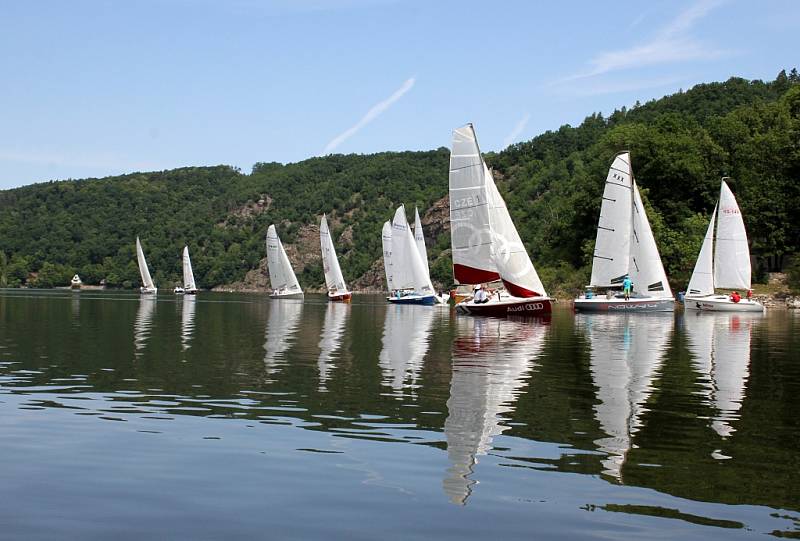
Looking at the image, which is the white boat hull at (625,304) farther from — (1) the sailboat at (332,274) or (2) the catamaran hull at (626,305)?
(1) the sailboat at (332,274)

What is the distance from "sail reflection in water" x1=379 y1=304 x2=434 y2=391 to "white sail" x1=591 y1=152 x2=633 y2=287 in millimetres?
23458

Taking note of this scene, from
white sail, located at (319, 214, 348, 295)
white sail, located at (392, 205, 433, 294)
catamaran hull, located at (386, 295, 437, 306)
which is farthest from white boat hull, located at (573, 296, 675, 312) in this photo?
white sail, located at (319, 214, 348, 295)

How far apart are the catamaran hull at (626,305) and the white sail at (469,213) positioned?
1120 centimetres

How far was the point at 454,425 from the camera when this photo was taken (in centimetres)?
1548

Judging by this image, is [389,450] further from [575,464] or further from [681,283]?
[681,283]

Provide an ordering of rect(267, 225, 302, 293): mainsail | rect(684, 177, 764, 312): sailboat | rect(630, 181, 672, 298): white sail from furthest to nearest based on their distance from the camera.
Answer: rect(267, 225, 302, 293): mainsail → rect(684, 177, 764, 312): sailboat → rect(630, 181, 672, 298): white sail

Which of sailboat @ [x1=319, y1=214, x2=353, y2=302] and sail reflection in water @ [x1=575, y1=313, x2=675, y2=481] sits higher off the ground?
sailboat @ [x1=319, y1=214, x2=353, y2=302]

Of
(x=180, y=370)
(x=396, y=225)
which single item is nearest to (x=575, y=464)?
(x=180, y=370)

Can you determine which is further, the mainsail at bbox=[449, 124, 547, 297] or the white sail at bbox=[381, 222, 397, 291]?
the white sail at bbox=[381, 222, 397, 291]

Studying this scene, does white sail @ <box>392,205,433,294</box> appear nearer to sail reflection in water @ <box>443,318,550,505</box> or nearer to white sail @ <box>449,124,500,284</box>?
white sail @ <box>449,124,500,284</box>

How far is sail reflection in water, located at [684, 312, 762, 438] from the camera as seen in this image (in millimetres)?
17453

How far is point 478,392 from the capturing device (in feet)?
64.6

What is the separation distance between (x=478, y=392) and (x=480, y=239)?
4152 cm

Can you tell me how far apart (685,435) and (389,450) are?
16.4ft
